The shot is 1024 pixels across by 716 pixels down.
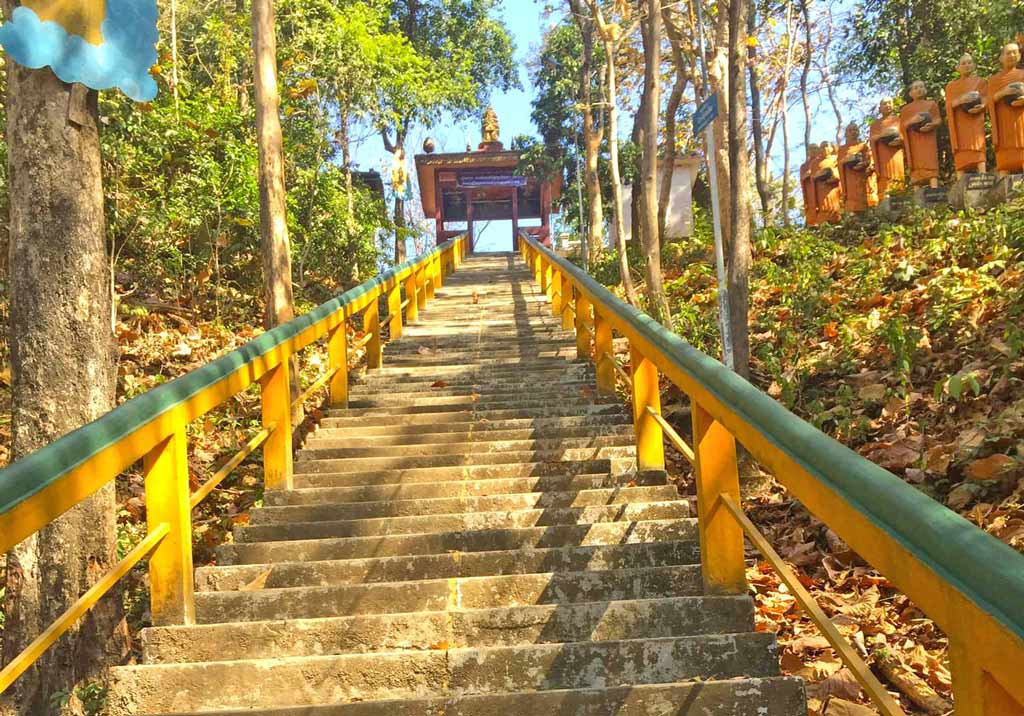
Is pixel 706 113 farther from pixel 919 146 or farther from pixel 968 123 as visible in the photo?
pixel 919 146

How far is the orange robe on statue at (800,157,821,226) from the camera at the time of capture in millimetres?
15508

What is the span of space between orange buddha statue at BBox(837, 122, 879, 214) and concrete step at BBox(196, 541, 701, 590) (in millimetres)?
11440

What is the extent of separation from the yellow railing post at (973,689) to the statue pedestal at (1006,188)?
10.4 metres

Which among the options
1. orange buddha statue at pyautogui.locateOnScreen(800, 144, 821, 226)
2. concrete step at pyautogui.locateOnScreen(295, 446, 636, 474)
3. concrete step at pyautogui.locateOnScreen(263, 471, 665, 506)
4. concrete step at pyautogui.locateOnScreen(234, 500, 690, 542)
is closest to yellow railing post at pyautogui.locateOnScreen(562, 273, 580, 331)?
concrete step at pyautogui.locateOnScreen(295, 446, 636, 474)

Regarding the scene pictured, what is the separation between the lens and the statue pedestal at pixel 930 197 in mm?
11930

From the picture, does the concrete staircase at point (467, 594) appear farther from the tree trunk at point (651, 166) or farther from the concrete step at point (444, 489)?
the tree trunk at point (651, 166)

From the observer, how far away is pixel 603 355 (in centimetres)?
657

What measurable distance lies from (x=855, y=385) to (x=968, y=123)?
19.5 ft

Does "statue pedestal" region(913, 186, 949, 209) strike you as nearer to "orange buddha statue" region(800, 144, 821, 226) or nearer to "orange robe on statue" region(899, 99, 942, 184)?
"orange robe on statue" region(899, 99, 942, 184)

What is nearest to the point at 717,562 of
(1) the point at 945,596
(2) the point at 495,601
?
(2) the point at 495,601

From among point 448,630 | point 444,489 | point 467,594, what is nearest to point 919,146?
point 444,489

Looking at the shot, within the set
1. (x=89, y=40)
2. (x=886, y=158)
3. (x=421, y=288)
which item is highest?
(x=886, y=158)

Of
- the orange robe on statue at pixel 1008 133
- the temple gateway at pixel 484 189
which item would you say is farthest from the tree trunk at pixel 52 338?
the temple gateway at pixel 484 189

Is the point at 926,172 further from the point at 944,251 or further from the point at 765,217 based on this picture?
→ the point at 765,217
